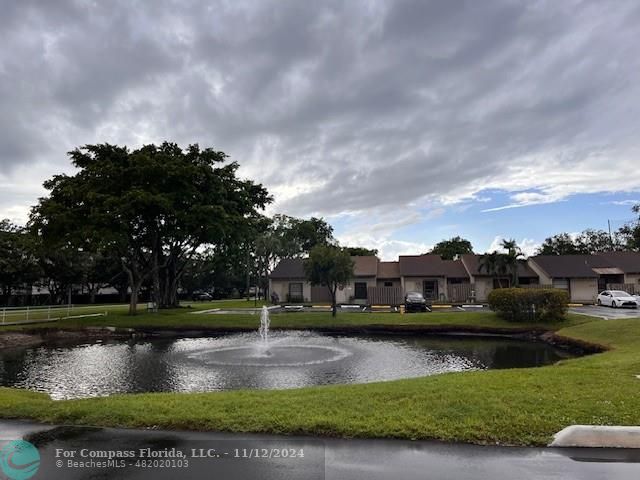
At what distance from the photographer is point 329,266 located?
32562mm

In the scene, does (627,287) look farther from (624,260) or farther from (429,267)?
(429,267)

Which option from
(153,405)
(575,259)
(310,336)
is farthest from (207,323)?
(575,259)

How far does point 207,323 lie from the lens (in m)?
29.9

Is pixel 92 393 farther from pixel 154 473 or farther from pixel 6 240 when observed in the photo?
pixel 6 240

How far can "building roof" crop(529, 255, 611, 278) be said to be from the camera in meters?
47.1

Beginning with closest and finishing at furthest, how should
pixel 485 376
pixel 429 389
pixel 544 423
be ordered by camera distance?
pixel 544 423, pixel 429 389, pixel 485 376

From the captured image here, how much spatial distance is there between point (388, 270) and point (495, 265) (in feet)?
37.2

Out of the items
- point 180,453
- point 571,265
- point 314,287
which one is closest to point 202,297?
point 314,287

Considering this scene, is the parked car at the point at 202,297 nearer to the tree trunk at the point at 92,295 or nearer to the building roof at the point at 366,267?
the tree trunk at the point at 92,295

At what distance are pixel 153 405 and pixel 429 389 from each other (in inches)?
206

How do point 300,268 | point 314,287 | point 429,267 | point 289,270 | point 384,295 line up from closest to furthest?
point 384,295, point 429,267, point 314,287, point 300,268, point 289,270

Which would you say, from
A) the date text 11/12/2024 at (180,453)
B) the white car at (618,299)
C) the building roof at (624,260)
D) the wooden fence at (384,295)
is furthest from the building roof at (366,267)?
the date text 11/12/2024 at (180,453)

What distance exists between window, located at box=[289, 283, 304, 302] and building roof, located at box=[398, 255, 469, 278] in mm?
11671

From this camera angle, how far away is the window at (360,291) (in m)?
49.8
